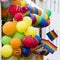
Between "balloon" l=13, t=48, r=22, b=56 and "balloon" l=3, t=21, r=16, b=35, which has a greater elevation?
"balloon" l=3, t=21, r=16, b=35

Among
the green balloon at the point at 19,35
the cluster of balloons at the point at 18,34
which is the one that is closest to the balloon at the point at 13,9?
the cluster of balloons at the point at 18,34

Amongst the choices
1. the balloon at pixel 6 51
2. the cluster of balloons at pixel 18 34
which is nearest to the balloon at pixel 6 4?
the cluster of balloons at pixel 18 34

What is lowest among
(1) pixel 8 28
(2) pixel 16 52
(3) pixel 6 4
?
(2) pixel 16 52

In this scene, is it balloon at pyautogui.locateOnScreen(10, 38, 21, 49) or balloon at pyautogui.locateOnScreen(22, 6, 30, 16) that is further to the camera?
balloon at pyautogui.locateOnScreen(22, 6, 30, 16)

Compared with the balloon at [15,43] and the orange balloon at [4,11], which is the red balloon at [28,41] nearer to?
the balloon at [15,43]

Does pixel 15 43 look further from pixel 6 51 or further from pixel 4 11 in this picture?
pixel 4 11

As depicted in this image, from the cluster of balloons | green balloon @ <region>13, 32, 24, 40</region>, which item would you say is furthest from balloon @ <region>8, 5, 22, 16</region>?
green balloon @ <region>13, 32, 24, 40</region>

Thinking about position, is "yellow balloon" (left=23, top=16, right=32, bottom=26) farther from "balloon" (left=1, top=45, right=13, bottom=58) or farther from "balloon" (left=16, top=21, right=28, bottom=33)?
"balloon" (left=1, top=45, right=13, bottom=58)

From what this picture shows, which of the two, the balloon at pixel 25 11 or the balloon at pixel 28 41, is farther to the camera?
the balloon at pixel 25 11

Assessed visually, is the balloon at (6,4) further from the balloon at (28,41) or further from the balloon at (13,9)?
the balloon at (28,41)

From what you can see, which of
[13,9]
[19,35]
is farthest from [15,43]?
[13,9]

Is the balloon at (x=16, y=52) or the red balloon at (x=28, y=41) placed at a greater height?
the red balloon at (x=28, y=41)

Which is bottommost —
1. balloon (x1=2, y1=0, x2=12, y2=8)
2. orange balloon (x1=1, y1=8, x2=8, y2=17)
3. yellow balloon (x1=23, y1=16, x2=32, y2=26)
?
yellow balloon (x1=23, y1=16, x2=32, y2=26)

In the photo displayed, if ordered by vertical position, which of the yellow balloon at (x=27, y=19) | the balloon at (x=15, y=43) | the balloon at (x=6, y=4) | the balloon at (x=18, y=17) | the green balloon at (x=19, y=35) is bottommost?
the balloon at (x=15, y=43)
